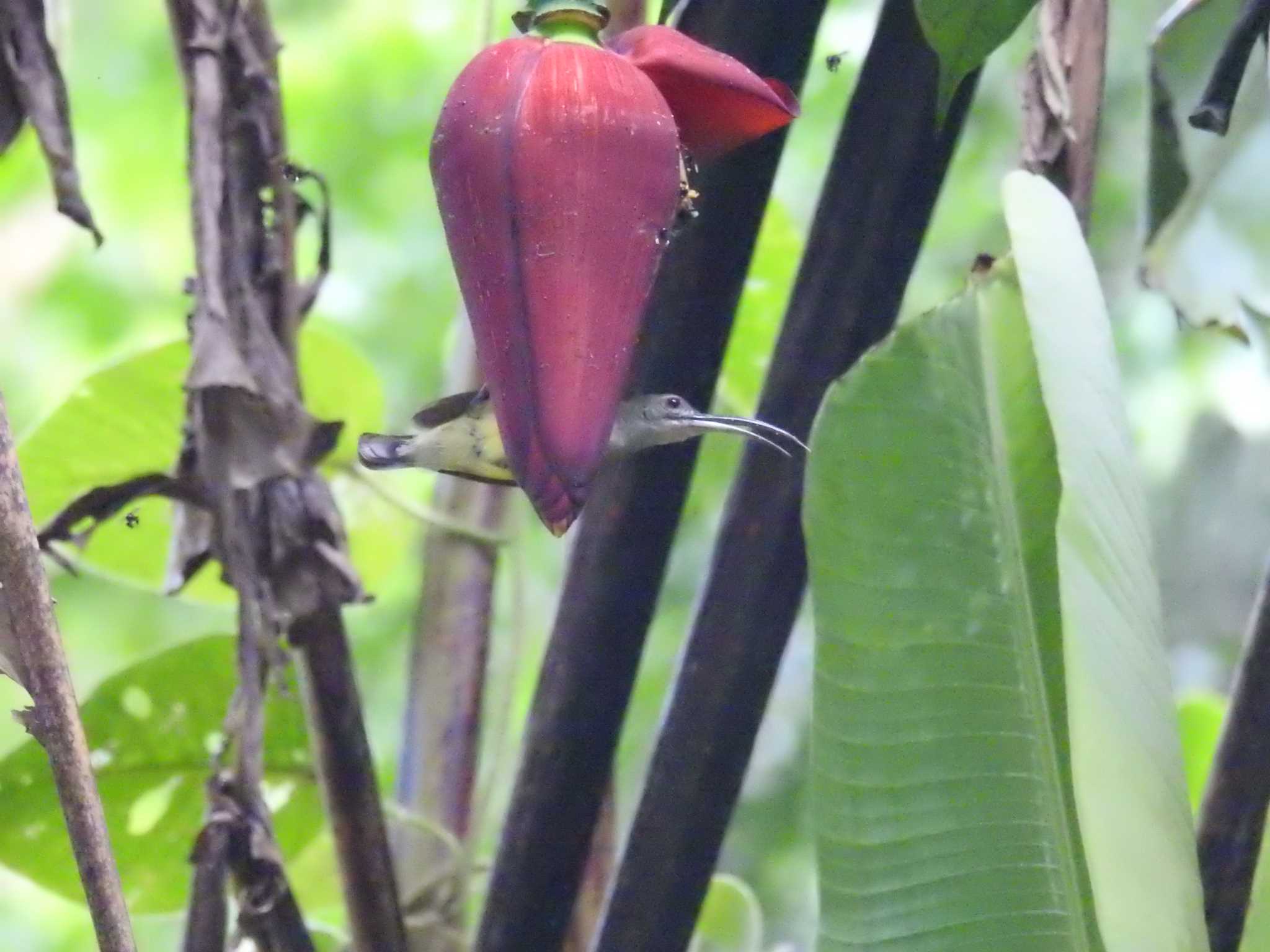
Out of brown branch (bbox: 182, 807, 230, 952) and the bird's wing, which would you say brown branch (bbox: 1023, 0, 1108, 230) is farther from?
brown branch (bbox: 182, 807, 230, 952)

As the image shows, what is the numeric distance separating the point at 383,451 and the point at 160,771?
37cm

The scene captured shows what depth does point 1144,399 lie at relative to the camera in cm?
170

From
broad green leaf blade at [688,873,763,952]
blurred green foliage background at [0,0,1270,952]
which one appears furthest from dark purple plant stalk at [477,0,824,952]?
blurred green foliage background at [0,0,1270,952]

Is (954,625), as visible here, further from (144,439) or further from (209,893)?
(144,439)

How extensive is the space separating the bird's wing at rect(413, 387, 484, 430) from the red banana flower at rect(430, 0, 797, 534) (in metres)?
0.02

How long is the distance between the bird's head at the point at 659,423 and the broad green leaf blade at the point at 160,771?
1.10 feet

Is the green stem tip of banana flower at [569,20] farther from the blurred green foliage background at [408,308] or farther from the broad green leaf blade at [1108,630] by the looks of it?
the blurred green foliage background at [408,308]

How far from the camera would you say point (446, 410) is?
324mm

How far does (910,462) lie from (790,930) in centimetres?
135

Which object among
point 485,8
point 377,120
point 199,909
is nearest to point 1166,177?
point 485,8

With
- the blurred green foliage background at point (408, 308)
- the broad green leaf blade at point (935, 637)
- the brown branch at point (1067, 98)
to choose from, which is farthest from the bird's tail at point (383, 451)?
the blurred green foliage background at point (408, 308)

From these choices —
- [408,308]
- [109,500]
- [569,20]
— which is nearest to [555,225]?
[569,20]

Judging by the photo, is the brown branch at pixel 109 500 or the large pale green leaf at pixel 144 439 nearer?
the brown branch at pixel 109 500

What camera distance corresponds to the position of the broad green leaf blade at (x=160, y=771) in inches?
23.9
